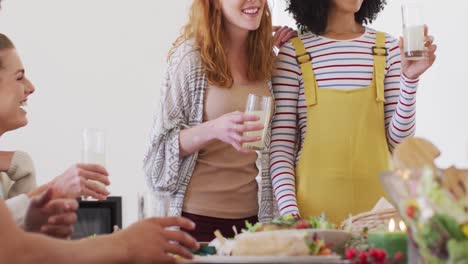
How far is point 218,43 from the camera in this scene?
106 inches

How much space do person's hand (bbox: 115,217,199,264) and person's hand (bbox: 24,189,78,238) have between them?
30 cm

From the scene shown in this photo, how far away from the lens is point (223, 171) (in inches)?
105

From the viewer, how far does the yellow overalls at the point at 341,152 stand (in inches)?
105

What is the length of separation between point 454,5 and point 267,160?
2.14 m

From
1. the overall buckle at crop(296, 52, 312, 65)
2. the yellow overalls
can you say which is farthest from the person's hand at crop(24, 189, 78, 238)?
the overall buckle at crop(296, 52, 312, 65)

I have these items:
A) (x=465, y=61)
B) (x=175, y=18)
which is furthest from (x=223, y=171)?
(x=175, y=18)

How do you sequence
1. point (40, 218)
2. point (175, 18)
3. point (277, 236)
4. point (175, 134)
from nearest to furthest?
point (277, 236), point (40, 218), point (175, 134), point (175, 18)

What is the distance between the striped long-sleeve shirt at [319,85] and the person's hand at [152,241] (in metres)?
1.15

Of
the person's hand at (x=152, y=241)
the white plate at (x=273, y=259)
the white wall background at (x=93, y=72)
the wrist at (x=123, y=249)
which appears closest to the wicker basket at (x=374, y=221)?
the white plate at (x=273, y=259)

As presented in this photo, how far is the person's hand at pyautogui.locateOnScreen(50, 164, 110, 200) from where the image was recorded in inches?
81.5

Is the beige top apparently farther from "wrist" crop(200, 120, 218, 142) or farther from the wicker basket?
the wicker basket

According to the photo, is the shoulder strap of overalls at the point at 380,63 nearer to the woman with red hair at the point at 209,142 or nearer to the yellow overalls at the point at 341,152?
the yellow overalls at the point at 341,152

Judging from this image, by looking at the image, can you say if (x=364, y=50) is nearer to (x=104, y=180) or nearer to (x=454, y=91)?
(x=104, y=180)

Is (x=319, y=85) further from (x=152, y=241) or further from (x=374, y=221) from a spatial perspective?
(x=152, y=241)
